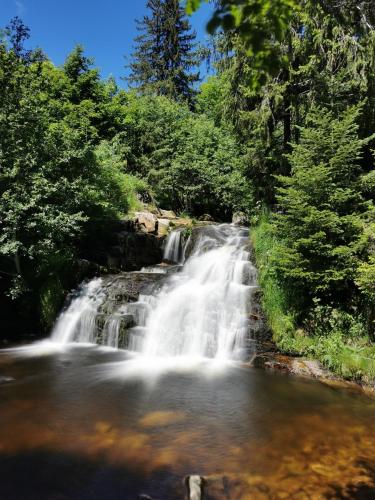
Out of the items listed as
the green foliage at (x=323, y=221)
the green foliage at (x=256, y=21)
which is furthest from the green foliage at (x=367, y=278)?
the green foliage at (x=256, y=21)

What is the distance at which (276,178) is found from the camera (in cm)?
1369

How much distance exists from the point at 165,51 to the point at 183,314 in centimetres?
3138

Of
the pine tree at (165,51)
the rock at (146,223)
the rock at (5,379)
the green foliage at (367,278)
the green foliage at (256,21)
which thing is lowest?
the rock at (5,379)

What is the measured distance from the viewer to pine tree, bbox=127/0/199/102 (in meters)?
33.7

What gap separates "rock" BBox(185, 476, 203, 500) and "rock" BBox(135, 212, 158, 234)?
1215 cm

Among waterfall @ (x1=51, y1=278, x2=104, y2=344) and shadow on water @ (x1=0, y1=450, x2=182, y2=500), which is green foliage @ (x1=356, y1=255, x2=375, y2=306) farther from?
waterfall @ (x1=51, y1=278, x2=104, y2=344)

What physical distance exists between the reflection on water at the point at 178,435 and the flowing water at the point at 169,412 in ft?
0.07

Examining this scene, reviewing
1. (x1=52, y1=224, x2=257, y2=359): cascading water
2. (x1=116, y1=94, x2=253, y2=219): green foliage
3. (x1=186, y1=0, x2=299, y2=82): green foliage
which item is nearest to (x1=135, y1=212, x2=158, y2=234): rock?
(x1=52, y1=224, x2=257, y2=359): cascading water

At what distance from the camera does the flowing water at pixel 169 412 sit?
15.0ft

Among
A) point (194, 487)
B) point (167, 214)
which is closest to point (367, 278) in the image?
point (194, 487)

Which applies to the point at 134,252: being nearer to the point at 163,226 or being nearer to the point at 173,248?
the point at 173,248

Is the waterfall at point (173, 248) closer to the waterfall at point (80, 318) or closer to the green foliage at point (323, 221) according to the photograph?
the waterfall at point (80, 318)

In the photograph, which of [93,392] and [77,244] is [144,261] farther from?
[93,392]

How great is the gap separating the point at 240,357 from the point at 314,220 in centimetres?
386
